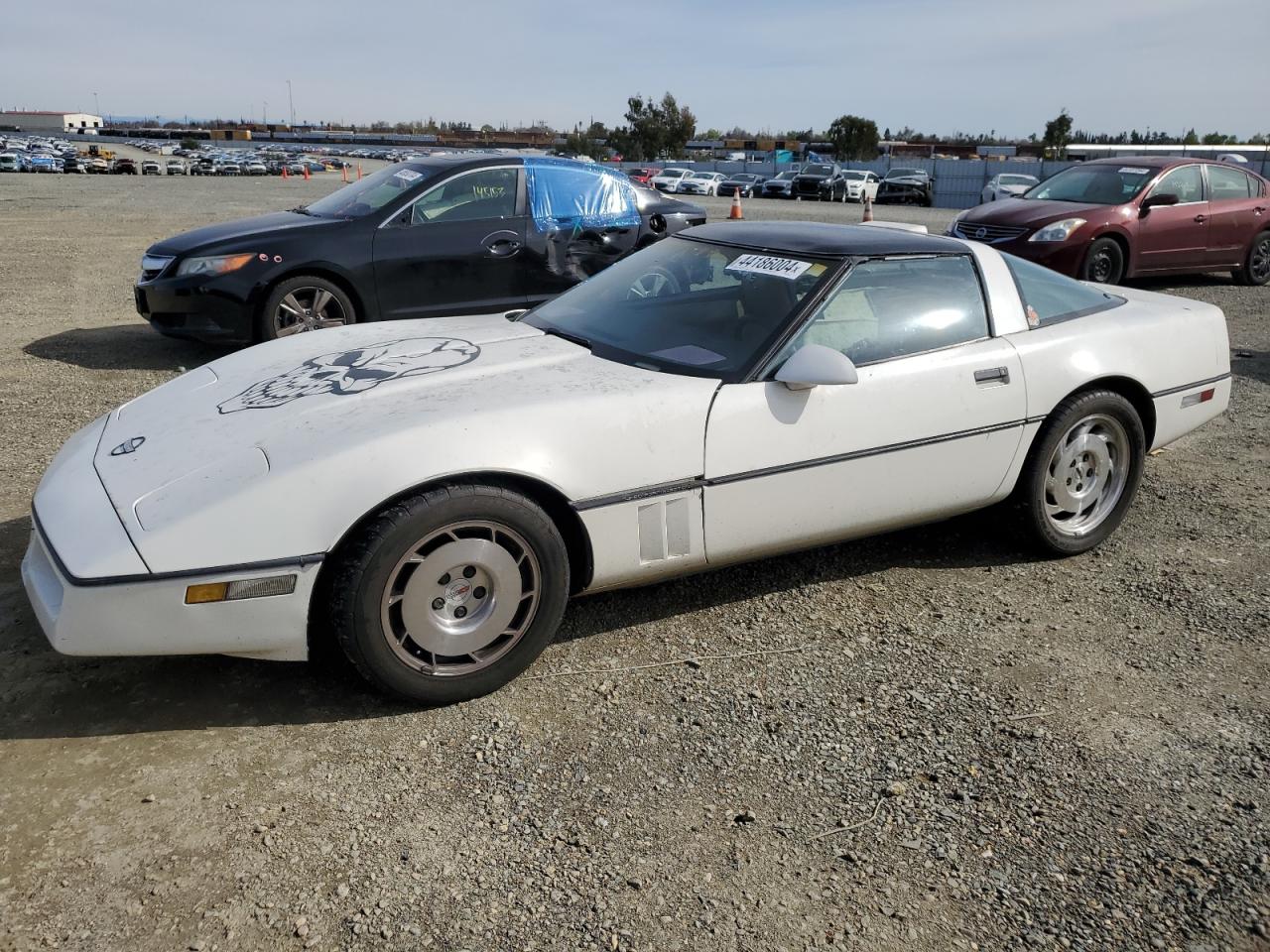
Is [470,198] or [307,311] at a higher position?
[470,198]

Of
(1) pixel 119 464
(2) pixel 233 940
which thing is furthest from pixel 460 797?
(1) pixel 119 464

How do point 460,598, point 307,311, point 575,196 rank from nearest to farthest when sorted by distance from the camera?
point 460,598 < point 307,311 < point 575,196

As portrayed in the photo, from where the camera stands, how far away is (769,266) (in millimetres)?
3748

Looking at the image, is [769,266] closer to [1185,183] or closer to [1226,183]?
[1185,183]

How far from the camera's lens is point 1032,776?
272cm

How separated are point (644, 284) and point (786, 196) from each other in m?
34.5

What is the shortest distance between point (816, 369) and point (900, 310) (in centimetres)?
67

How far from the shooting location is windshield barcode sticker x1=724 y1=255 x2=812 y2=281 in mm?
3666

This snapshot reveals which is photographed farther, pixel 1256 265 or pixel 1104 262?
pixel 1256 265

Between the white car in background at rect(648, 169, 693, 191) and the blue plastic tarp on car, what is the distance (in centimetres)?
2899

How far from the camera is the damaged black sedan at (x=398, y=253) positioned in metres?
6.67

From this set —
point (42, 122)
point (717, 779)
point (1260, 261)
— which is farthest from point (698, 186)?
point (42, 122)

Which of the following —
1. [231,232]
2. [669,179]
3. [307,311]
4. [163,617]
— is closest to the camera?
[163,617]

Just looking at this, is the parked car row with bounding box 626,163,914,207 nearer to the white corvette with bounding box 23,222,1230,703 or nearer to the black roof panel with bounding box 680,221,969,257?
the black roof panel with bounding box 680,221,969,257
